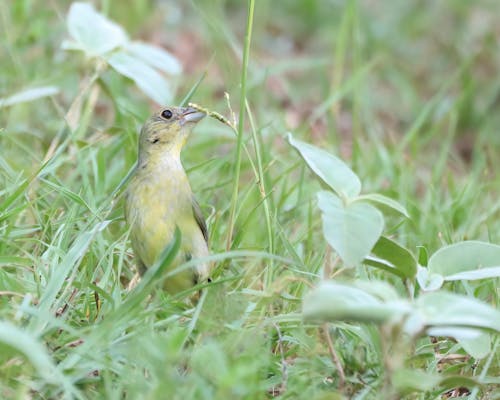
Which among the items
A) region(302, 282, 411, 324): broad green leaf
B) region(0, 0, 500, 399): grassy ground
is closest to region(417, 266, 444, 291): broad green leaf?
region(0, 0, 500, 399): grassy ground

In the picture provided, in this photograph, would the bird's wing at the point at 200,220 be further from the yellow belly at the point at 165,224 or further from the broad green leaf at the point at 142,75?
the broad green leaf at the point at 142,75

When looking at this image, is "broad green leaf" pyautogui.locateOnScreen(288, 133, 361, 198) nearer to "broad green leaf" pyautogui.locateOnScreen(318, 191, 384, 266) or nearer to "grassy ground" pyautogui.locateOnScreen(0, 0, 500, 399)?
"broad green leaf" pyautogui.locateOnScreen(318, 191, 384, 266)

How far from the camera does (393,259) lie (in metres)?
2.59

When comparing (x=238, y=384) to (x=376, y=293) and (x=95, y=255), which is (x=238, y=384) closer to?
(x=376, y=293)

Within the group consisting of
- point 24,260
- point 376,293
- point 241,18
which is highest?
point 376,293

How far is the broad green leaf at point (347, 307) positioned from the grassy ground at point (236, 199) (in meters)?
0.17

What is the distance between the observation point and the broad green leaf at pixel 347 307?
2.03 meters

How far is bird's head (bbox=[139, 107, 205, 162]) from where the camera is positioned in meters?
3.52

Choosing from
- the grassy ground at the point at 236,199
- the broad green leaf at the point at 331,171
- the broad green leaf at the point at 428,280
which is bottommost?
the grassy ground at the point at 236,199

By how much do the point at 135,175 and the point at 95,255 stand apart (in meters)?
0.48

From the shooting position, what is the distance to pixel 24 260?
2.79 meters

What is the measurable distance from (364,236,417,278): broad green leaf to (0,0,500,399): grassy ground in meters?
0.14

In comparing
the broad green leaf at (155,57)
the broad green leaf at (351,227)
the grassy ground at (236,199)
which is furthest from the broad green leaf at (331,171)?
the broad green leaf at (155,57)

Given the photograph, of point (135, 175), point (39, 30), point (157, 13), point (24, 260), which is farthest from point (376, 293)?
point (157, 13)
